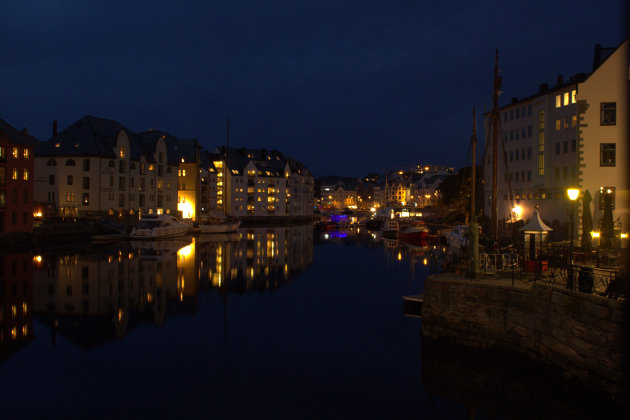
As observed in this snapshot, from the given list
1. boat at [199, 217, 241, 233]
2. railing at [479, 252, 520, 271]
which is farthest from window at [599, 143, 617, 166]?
boat at [199, 217, 241, 233]

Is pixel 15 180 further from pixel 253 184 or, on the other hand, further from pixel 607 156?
pixel 253 184

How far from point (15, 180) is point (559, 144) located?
62205mm

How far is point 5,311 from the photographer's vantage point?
2645 cm

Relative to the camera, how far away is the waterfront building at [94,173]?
76.2 meters

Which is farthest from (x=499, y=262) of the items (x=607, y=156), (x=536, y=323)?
(x=607, y=156)

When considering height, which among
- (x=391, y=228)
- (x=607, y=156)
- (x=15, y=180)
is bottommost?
(x=391, y=228)

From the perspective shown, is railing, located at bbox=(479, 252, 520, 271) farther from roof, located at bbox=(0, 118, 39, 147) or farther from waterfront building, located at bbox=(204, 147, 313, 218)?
waterfront building, located at bbox=(204, 147, 313, 218)

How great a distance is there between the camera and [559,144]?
50.0 meters

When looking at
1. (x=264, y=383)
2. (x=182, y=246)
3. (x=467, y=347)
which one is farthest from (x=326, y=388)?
(x=182, y=246)

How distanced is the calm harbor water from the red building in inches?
647

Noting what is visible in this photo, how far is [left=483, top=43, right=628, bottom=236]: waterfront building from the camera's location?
3528cm

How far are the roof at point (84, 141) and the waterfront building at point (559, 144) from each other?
61099 millimetres

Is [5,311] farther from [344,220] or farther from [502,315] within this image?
[344,220]

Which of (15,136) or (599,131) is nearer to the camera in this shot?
(599,131)
